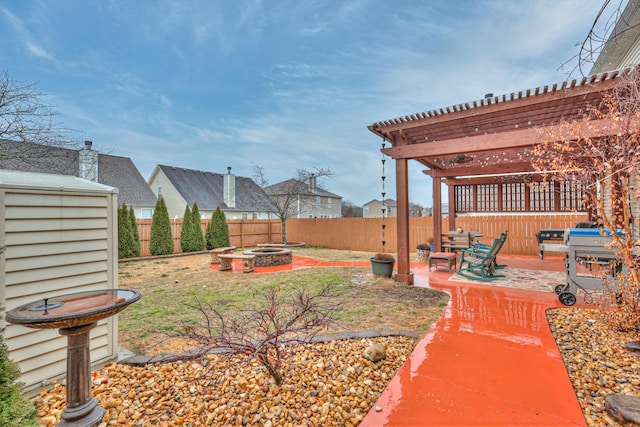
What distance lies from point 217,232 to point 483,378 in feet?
39.3

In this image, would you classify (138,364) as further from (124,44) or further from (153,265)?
(124,44)

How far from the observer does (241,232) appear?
13.8 m

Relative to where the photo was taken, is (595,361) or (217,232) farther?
(217,232)

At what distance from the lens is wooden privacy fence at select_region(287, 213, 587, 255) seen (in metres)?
9.91

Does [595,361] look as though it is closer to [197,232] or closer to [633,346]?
[633,346]

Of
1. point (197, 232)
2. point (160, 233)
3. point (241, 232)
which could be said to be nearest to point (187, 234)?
point (197, 232)

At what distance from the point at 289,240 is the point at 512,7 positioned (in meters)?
13.1

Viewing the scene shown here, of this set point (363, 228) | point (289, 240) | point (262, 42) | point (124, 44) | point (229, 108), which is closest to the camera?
point (124, 44)

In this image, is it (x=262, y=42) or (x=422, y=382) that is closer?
(x=422, y=382)

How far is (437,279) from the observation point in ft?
20.0

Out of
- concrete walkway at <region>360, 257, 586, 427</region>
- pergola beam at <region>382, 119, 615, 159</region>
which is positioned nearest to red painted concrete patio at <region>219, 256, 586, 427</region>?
concrete walkway at <region>360, 257, 586, 427</region>

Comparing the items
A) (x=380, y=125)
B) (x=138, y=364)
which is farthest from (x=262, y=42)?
(x=138, y=364)

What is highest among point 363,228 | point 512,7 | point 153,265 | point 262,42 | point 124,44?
point 262,42

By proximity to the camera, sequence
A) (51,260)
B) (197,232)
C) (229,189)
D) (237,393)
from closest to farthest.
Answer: (237,393), (51,260), (197,232), (229,189)
